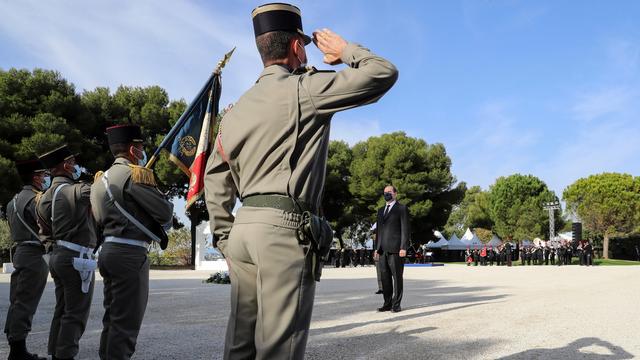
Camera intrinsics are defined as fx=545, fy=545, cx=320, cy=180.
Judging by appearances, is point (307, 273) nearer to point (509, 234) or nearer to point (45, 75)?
point (45, 75)

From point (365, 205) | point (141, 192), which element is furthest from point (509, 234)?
point (141, 192)

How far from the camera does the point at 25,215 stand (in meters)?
6.29

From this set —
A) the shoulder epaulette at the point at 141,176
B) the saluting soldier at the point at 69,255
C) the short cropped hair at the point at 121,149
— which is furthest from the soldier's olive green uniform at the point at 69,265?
the shoulder epaulette at the point at 141,176

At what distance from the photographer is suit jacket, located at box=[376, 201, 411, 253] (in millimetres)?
9250

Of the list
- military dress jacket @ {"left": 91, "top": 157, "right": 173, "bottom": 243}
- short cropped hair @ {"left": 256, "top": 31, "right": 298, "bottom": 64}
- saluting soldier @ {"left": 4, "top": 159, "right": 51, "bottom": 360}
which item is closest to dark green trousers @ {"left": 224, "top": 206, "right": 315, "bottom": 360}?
short cropped hair @ {"left": 256, "top": 31, "right": 298, "bottom": 64}

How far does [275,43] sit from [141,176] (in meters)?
2.02

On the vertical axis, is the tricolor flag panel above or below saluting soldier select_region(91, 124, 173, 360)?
above

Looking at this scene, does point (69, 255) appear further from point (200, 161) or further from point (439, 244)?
point (439, 244)

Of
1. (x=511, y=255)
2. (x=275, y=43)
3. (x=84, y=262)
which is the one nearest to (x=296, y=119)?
(x=275, y=43)

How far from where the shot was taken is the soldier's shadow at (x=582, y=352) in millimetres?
5121

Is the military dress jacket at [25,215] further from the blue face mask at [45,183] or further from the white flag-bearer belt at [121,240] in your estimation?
the white flag-bearer belt at [121,240]

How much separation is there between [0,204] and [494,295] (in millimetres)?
27038

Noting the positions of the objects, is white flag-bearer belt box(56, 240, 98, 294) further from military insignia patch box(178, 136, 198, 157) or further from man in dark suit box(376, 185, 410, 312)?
man in dark suit box(376, 185, 410, 312)

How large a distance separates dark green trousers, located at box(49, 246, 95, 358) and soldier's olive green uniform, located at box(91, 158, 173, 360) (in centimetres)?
42
